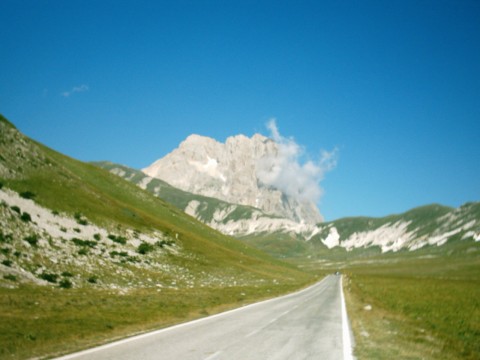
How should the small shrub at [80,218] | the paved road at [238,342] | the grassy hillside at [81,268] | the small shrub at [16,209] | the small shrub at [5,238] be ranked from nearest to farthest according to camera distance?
the paved road at [238,342] → the grassy hillside at [81,268] → the small shrub at [5,238] → the small shrub at [16,209] → the small shrub at [80,218]

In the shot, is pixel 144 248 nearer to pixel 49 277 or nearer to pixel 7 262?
pixel 49 277

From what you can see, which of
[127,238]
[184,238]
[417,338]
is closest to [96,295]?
[417,338]

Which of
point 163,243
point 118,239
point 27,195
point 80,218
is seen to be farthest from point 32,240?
point 163,243

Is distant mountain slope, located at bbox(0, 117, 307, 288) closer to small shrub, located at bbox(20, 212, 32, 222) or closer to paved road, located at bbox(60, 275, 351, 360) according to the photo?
small shrub, located at bbox(20, 212, 32, 222)

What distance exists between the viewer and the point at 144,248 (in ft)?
181

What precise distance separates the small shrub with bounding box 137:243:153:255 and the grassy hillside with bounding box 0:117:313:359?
0.69 ft

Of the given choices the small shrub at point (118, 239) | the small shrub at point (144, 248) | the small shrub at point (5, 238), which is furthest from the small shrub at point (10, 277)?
the small shrub at point (144, 248)

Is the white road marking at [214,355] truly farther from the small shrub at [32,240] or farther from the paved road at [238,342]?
the small shrub at [32,240]

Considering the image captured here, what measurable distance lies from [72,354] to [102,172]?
98.3 m

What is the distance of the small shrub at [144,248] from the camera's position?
53.9 metres

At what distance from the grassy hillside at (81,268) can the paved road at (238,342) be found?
1883mm

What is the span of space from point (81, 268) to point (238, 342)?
83.4 feet

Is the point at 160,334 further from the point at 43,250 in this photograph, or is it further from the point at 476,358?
the point at 43,250

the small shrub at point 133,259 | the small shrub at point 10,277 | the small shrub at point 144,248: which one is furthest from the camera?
the small shrub at point 144,248
